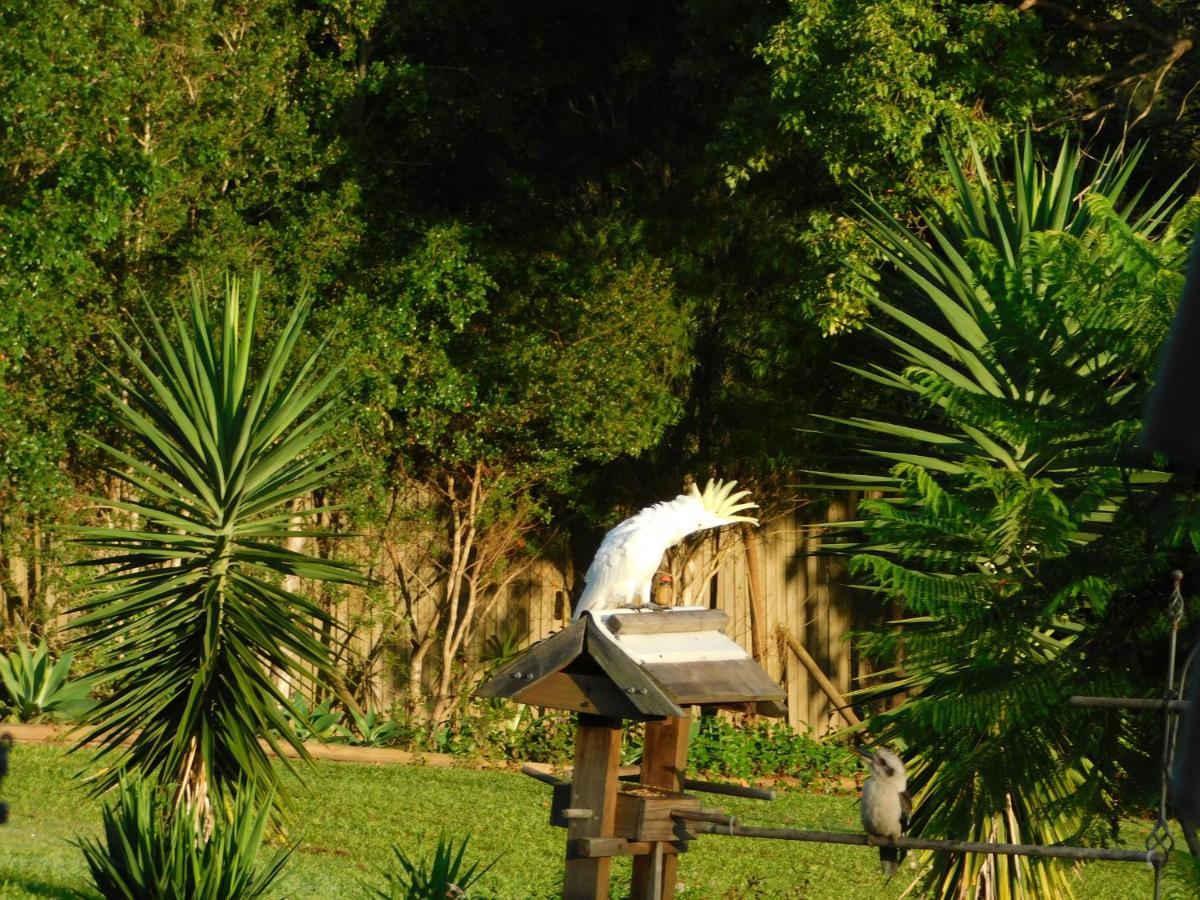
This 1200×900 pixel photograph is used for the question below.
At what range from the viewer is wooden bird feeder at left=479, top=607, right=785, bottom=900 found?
4945 millimetres

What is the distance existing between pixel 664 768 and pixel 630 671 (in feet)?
2.00

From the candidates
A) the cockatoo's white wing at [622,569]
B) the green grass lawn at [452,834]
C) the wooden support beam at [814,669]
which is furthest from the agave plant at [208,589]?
the wooden support beam at [814,669]

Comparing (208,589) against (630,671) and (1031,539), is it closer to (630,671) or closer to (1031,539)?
(630,671)

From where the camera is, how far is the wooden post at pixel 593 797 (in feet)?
16.3

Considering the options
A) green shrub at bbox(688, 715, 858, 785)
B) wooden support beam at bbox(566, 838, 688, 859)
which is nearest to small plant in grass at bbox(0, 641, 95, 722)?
green shrub at bbox(688, 715, 858, 785)

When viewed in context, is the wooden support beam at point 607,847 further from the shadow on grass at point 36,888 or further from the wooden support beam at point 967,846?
the shadow on grass at point 36,888

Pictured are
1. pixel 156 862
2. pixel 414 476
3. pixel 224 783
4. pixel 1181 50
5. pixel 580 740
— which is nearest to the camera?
pixel 580 740

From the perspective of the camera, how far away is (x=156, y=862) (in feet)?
20.1

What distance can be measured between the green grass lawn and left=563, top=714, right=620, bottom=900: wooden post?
2893mm

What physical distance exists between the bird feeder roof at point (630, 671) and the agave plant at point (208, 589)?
101 inches

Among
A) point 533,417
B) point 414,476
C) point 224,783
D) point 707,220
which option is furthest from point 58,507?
point 707,220

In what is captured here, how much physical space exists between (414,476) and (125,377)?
2.72 m

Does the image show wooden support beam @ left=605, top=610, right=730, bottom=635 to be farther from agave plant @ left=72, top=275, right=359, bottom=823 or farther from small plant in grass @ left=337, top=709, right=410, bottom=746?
small plant in grass @ left=337, top=709, right=410, bottom=746

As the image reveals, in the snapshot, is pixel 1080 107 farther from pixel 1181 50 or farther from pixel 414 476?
pixel 414 476
